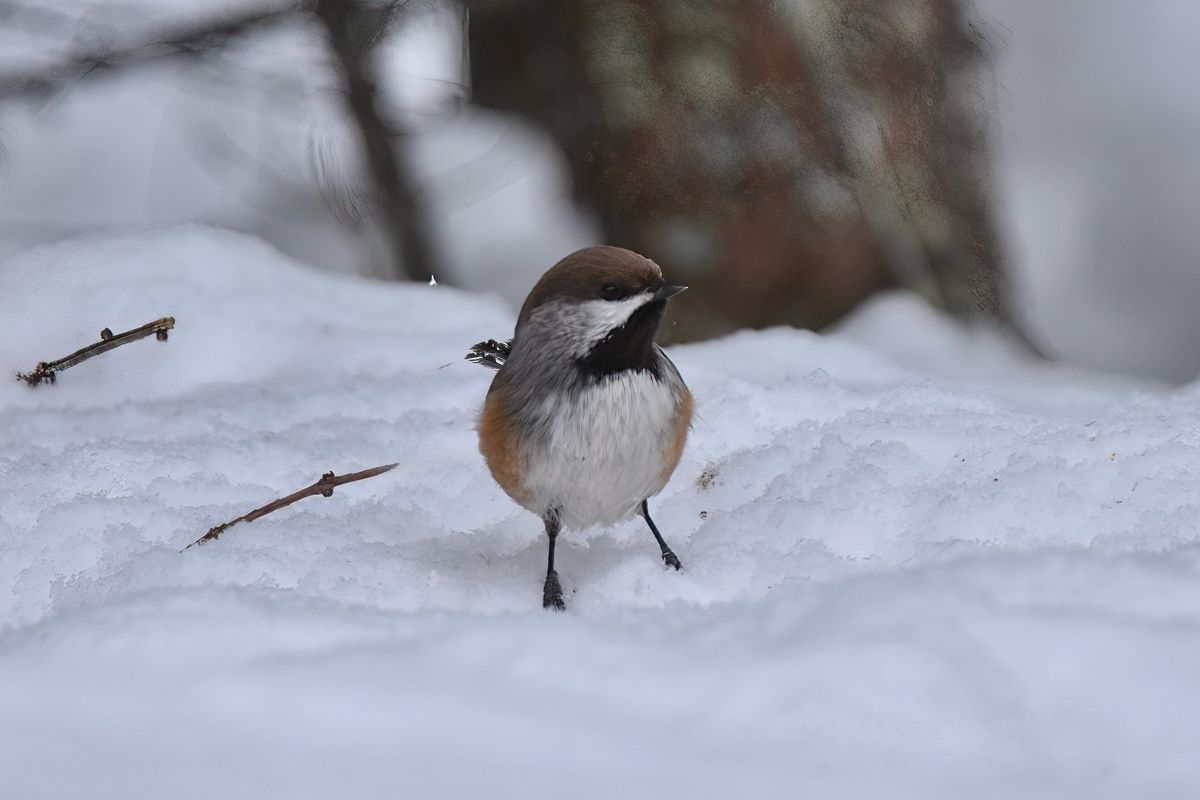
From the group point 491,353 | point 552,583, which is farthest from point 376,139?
point 552,583

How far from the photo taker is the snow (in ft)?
4.98

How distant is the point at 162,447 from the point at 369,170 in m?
1.56

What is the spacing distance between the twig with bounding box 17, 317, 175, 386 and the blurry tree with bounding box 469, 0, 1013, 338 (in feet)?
5.13

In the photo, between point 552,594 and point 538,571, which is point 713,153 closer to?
point 538,571

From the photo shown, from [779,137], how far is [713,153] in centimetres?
22

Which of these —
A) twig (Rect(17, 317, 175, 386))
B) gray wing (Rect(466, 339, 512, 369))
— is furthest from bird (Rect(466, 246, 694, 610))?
twig (Rect(17, 317, 175, 386))

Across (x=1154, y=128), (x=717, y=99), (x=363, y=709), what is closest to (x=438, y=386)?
(x=717, y=99)

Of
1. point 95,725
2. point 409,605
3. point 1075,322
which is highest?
point 95,725

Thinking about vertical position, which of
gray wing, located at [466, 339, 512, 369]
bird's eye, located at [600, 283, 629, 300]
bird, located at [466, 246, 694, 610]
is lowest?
gray wing, located at [466, 339, 512, 369]

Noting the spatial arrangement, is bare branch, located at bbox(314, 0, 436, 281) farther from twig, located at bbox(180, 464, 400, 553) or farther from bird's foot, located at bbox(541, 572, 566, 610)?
bird's foot, located at bbox(541, 572, 566, 610)

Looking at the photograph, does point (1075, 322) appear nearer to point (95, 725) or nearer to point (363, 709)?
point (363, 709)

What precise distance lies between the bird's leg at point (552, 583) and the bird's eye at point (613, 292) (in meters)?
0.43

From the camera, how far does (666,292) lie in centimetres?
199

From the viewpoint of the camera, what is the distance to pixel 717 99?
374cm
